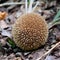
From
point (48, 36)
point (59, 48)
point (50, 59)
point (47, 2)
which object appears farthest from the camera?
point (47, 2)

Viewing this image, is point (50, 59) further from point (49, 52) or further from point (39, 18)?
point (39, 18)

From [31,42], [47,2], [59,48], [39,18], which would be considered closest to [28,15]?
[39,18]

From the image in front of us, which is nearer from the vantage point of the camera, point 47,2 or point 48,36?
point 48,36

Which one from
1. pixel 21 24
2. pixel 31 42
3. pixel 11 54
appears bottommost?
pixel 11 54

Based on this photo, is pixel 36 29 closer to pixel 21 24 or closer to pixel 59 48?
pixel 21 24

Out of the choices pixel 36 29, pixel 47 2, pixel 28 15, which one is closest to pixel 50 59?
pixel 36 29

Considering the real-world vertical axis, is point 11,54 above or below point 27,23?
below

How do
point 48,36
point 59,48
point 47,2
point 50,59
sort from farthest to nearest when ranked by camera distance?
point 47,2, point 48,36, point 59,48, point 50,59
